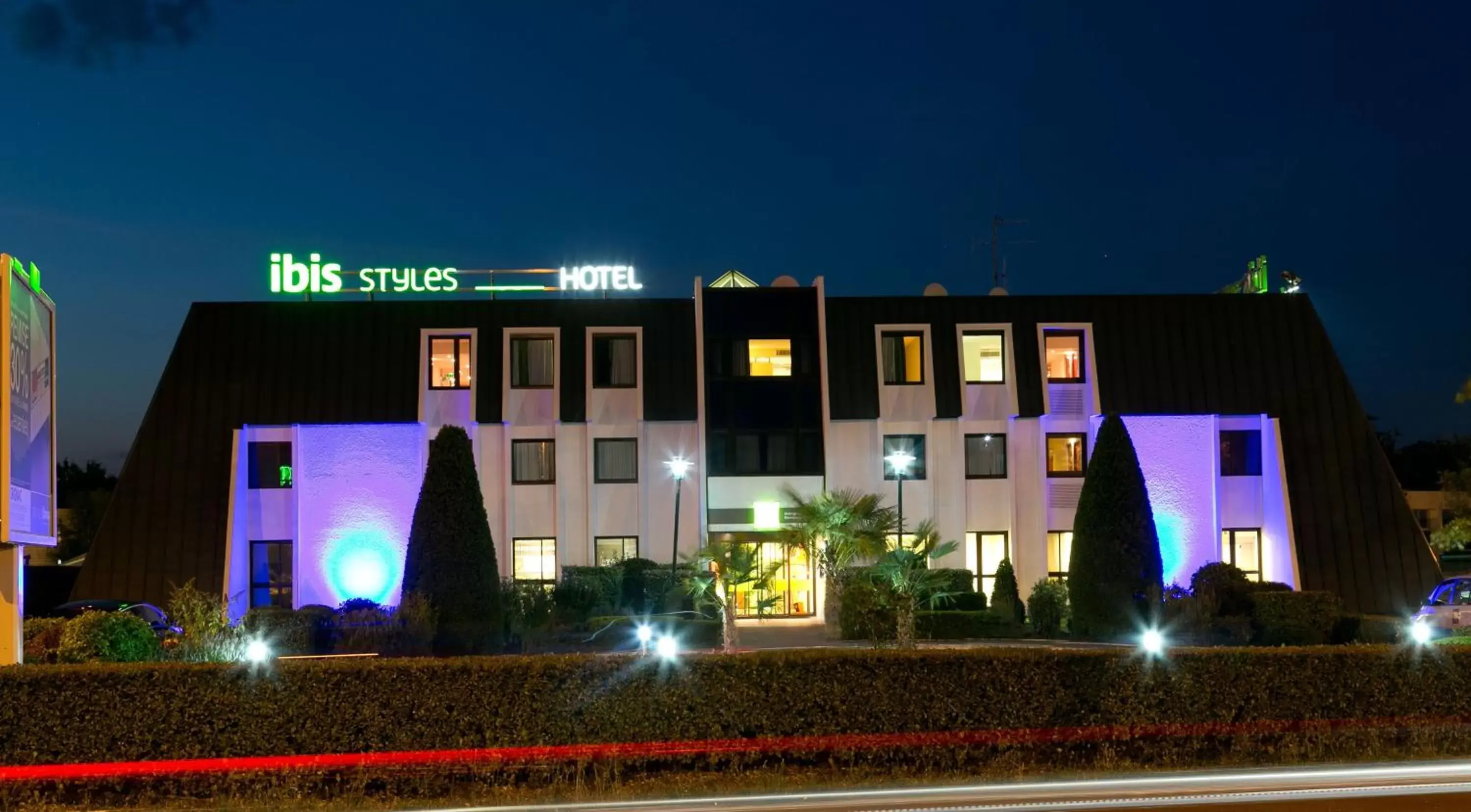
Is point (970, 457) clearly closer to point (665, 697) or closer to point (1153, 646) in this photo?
point (1153, 646)

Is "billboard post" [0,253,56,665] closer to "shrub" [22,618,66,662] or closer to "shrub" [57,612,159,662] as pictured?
"shrub" [57,612,159,662]

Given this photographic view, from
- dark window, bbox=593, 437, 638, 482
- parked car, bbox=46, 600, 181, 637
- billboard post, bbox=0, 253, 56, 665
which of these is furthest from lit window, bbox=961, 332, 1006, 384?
billboard post, bbox=0, 253, 56, 665

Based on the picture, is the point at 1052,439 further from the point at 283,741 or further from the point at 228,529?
the point at 283,741

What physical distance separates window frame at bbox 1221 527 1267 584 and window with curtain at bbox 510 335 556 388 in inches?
730

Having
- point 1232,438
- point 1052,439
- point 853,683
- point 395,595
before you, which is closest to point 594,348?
point 395,595

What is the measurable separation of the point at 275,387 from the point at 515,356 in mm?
6317

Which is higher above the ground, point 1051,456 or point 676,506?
point 1051,456

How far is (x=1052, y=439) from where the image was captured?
35.8 m

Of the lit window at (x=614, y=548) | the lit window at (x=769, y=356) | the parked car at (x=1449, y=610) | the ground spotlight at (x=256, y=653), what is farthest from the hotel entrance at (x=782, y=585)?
the ground spotlight at (x=256, y=653)

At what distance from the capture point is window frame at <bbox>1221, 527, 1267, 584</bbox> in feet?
116

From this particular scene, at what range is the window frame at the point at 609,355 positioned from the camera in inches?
1406

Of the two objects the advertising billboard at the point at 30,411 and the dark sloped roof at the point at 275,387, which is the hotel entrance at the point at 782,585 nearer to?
the dark sloped roof at the point at 275,387

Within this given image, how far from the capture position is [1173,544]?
34469mm

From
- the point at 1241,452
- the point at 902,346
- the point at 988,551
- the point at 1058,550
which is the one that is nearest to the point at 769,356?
the point at 902,346
